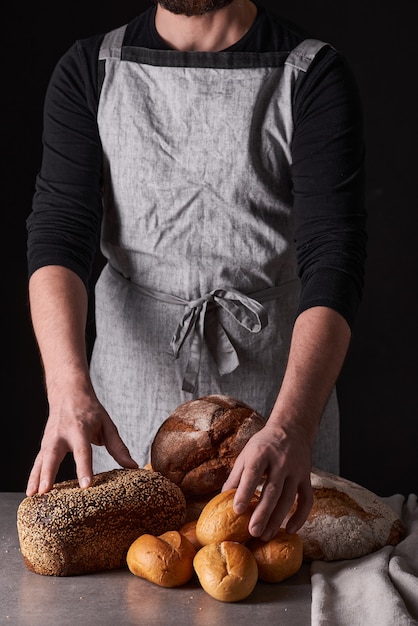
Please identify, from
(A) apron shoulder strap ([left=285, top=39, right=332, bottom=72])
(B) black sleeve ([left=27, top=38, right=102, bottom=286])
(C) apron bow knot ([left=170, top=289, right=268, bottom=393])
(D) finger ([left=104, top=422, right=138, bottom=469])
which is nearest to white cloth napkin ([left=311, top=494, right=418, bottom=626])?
(D) finger ([left=104, top=422, right=138, bottom=469])

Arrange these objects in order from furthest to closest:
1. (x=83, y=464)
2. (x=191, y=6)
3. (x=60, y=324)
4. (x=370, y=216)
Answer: (x=370, y=216) < (x=191, y=6) < (x=60, y=324) < (x=83, y=464)

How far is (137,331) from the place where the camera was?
1.86 meters

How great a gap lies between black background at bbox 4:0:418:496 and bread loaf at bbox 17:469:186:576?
5.66 ft

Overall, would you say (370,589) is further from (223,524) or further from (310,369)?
(310,369)

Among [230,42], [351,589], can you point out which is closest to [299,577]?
[351,589]

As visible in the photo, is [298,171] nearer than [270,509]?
No

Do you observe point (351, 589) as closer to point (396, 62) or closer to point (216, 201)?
point (216, 201)

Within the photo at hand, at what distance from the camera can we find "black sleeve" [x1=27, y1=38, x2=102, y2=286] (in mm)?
1772

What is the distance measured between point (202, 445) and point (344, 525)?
0.22 metres

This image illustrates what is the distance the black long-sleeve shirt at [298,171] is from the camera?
159 centimetres

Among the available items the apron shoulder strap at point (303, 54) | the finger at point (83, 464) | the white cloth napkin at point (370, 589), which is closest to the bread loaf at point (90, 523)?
the finger at point (83, 464)

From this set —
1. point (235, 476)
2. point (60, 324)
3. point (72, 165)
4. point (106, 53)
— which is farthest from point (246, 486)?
point (106, 53)

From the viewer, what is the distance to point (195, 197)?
175 centimetres

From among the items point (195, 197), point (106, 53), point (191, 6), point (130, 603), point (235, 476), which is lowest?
point (130, 603)
